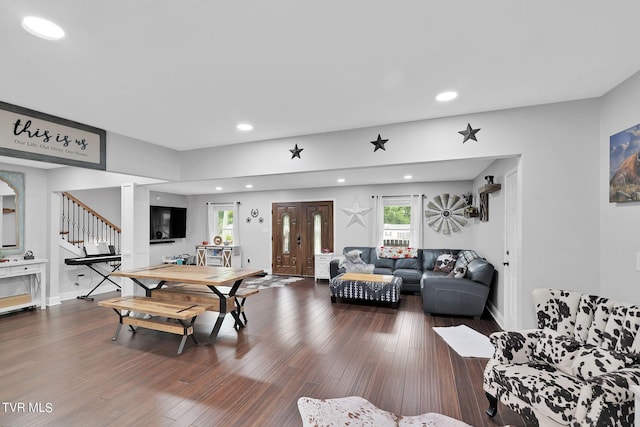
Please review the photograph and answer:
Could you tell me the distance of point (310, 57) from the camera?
1812mm

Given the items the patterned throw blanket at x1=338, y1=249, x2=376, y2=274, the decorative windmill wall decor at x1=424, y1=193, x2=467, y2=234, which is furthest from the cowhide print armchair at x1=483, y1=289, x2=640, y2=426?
the decorative windmill wall decor at x1=424, y1=193, x2=467, y2=234

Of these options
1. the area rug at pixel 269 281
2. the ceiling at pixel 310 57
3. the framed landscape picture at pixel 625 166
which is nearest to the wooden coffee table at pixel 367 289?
the area rug at pixel 269 281

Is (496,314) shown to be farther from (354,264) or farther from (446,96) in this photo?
(446,96)

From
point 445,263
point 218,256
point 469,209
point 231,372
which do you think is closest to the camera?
point 231,372

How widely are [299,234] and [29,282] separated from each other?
540cm

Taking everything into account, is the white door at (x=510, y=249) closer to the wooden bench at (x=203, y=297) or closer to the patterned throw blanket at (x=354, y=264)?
the patterned throw blanket at (x=354, y=264)

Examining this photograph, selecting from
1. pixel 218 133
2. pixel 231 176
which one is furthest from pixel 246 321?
pixel 218 133

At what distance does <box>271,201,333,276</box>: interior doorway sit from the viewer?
7680mm

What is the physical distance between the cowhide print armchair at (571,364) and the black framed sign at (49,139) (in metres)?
4.25

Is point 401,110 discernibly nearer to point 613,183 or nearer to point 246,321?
point 613,183

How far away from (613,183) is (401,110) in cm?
174

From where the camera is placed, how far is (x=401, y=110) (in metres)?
2.69

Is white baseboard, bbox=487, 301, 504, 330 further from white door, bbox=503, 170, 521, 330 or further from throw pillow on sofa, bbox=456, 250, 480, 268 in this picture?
throw pillow on sofa, bbox=456, 250, 480, 268

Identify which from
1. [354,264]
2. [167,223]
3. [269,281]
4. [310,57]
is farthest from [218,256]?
[310,57]
